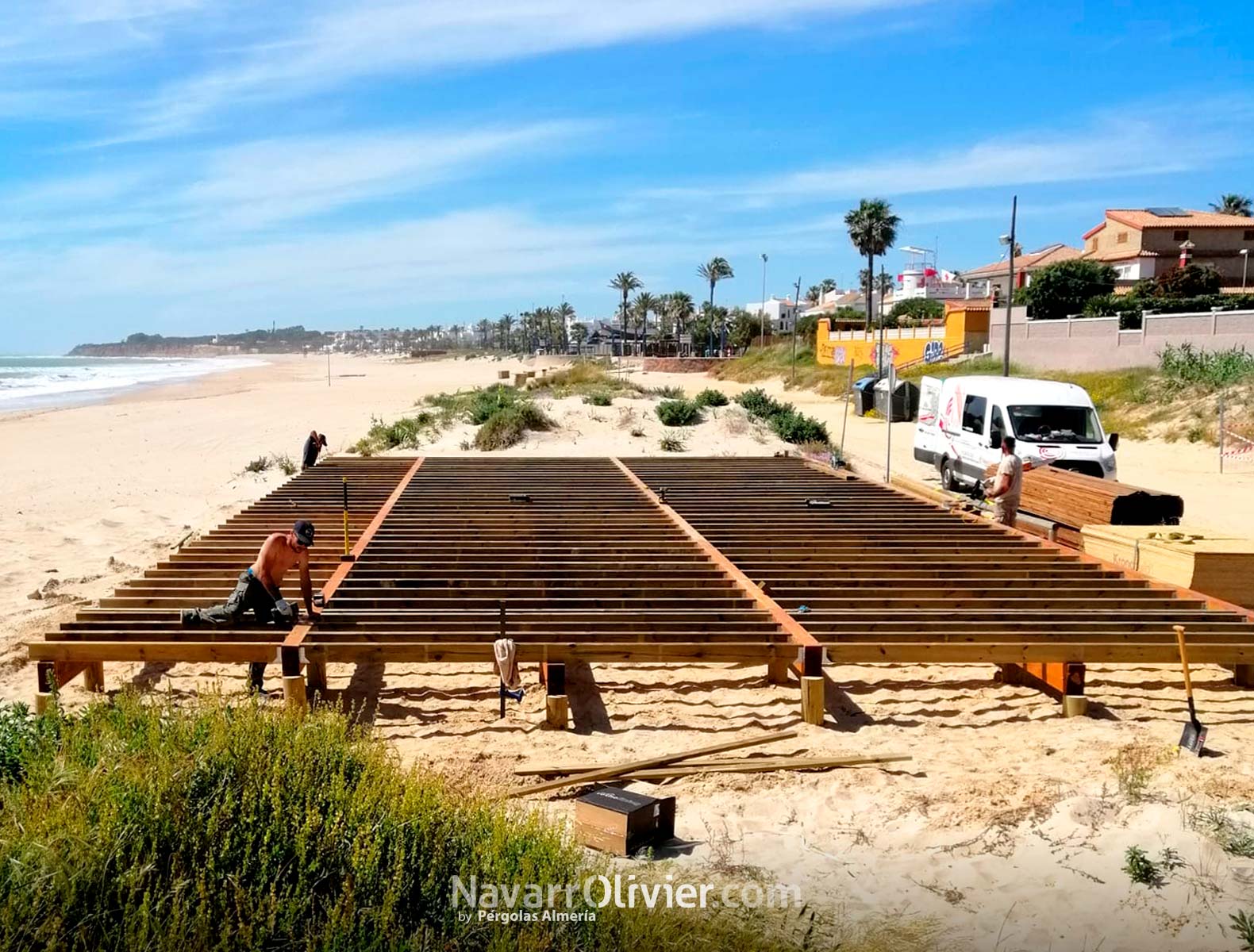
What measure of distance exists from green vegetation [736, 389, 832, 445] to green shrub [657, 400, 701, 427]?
6.12 ft

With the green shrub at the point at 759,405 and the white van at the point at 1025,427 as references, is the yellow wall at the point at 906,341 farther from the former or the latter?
the white van at the point at 1025,427

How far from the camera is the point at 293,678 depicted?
7469mm

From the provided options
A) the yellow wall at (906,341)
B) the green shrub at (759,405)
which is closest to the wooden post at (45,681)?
the green shrub at (759,405)

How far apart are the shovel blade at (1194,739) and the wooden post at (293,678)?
6.06 metres

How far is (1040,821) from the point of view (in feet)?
19.8

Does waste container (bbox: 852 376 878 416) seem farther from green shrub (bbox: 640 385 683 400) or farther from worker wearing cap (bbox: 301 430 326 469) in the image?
worker wearing cap (bbox: 301 430 326 469)

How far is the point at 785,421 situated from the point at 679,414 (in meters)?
2.88

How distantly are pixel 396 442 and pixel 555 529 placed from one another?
1508 cm

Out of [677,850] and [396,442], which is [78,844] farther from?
[396,442]

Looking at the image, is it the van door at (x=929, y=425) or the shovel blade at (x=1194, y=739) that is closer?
the shovel blade at (x=1194, y=739)

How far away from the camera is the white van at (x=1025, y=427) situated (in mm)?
16312

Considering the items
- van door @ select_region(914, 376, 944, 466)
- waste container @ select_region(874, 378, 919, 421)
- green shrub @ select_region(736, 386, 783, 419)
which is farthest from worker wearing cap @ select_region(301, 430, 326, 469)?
waste container @ select_region(874, 378, 919, 421)

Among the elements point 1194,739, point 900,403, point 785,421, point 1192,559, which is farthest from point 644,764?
point 900,403

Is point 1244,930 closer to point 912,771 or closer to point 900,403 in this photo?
point 912,771
